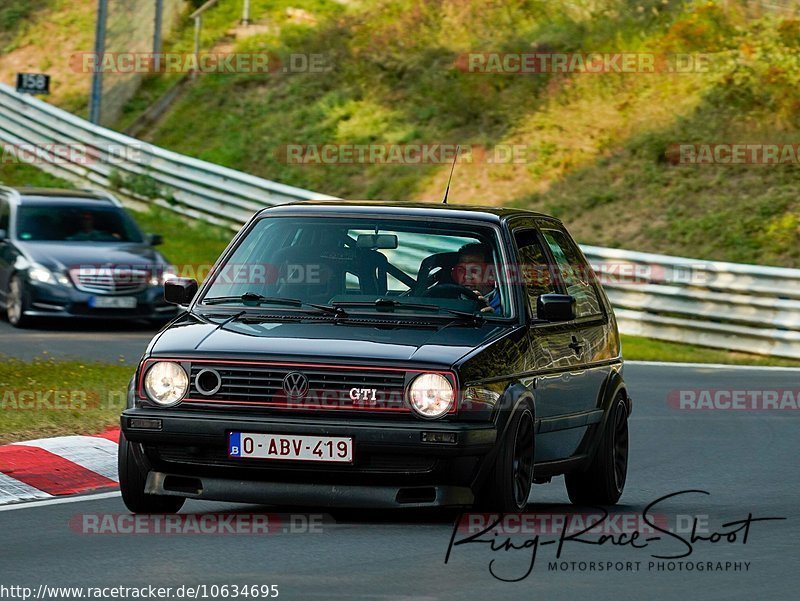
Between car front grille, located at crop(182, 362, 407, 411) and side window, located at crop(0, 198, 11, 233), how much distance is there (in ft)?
46.9

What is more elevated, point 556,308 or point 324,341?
point 556,308

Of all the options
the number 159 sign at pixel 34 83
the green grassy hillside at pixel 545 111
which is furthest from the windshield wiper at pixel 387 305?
the number 159 sign at pixel 34 83

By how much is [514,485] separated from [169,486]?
167cm

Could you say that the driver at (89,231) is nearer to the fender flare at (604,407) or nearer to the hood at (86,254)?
the hood at (86,254)

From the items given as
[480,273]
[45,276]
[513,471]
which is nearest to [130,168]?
[45,276]

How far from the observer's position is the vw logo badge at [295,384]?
27.2 feet

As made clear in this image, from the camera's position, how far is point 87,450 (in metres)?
11.1

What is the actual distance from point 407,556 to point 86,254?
45.9 ft

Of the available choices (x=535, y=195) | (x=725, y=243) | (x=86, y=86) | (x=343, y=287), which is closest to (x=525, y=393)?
(x=343, y=287)

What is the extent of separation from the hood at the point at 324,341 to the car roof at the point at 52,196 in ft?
46.0

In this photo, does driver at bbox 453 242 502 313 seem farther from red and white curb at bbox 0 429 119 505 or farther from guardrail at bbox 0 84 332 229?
guardrail at bbox 0 84 332 229

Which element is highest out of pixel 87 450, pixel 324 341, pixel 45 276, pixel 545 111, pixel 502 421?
pixel 545 111

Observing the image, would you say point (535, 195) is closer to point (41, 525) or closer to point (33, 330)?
point (33, 330)

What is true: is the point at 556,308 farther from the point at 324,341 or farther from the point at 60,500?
the point at 60,500
